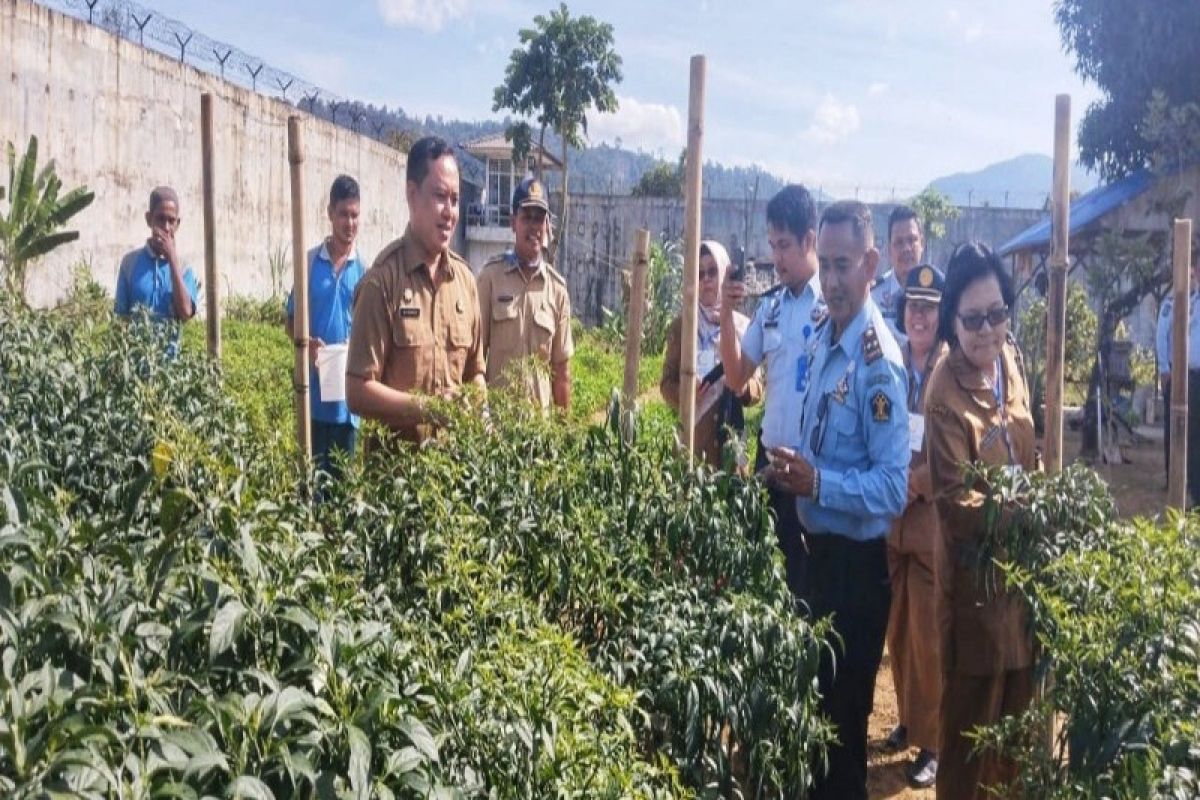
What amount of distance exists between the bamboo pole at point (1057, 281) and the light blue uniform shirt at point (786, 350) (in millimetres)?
873

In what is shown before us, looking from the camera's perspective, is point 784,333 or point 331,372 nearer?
point 784,333

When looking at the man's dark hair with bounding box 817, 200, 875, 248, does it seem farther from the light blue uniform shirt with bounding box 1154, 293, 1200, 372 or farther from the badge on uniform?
the light blue uniform shirt with bounding box 1154, 293, 1200, 372

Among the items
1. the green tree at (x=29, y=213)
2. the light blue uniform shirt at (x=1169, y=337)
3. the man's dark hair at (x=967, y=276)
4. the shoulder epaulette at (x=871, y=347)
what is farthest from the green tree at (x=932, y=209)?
the shoulder epaulette at (x=871, y=347)

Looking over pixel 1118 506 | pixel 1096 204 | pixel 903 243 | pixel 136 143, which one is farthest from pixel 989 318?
pixel 1096 204

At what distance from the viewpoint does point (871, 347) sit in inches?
126

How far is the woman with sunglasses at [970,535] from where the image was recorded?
3162 mm

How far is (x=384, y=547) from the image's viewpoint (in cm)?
222

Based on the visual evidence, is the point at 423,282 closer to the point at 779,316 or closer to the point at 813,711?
the point at 779,316

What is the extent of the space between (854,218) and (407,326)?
1.38 meters

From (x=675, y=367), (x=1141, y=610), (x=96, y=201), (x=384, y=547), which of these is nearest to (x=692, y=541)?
(x=384, y=547)

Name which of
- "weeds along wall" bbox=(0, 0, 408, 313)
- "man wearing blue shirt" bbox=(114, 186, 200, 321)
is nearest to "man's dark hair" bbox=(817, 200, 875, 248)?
"man wearing blue shirt" bbox=(114, 186, 200, 321)

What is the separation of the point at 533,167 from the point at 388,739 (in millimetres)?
24570

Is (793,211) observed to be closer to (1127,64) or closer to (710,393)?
(710,393)

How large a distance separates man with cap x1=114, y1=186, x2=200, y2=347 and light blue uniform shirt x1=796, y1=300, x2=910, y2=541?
3.39m
